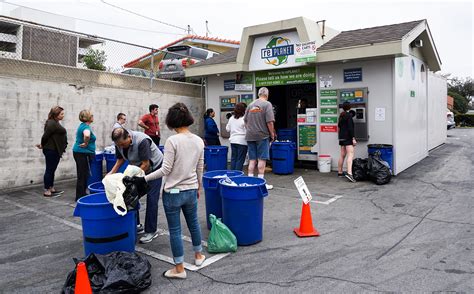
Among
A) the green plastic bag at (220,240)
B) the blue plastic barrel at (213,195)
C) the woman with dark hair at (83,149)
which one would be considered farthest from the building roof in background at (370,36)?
the green plastic bag at (220,240)

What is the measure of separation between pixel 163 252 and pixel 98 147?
5.97 metres

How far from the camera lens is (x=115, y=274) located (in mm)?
3193

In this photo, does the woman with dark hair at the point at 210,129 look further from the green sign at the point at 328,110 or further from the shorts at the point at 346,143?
the shorts at the point at 346,143

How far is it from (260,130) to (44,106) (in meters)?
5.11

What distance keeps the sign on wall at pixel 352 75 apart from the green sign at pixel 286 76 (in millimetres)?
881

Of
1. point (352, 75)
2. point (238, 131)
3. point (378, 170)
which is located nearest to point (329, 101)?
point (352, 75)

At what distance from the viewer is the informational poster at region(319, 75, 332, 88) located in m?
9.32

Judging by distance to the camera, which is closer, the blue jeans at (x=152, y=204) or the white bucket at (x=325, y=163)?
the blue jeans at (x=152, y=204)

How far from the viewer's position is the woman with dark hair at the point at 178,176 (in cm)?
354

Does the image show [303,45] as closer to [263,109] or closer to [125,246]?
[263,109]

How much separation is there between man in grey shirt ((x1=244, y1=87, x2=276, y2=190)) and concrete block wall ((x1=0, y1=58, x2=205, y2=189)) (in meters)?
4.34

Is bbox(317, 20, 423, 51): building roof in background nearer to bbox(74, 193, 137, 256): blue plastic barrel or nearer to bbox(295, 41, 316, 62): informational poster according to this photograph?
bbox(295, 41, 316, 62): informational poster

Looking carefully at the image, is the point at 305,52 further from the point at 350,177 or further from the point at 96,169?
the point at 96,169

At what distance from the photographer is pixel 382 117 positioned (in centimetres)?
862
